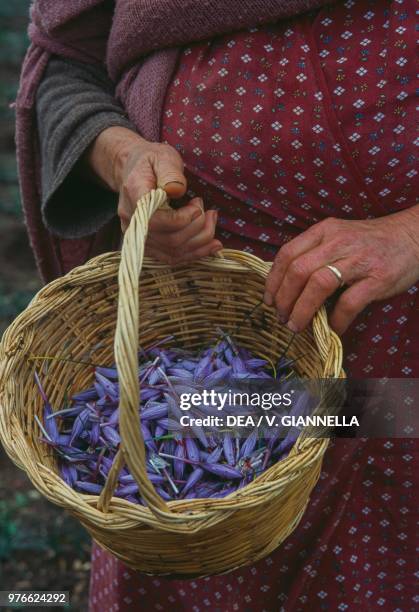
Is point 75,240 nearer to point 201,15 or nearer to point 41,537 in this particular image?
point 201,15

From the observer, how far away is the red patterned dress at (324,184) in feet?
3.85

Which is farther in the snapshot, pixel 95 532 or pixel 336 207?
pixel 336 207

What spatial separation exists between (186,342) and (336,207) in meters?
0.44

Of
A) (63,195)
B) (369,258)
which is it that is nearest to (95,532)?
(369,258)

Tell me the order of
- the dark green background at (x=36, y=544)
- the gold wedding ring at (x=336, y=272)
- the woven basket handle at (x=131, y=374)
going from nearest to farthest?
the woven basket handle at (x=131, y=374)
the gold wedding ring at (x=336, y=272)
the dark green background at (x=36, y=544)

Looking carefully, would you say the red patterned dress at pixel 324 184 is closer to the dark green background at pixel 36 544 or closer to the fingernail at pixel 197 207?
the fingernail at pixel 197 207

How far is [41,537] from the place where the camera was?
219 cm

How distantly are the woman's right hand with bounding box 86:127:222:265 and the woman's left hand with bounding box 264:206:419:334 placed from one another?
0.50ft

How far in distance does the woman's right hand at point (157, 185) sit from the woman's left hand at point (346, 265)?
0.50ft

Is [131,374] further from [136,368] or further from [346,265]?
[346,265]

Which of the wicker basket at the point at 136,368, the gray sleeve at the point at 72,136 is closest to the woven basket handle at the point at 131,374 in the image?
the wicker basket at the point at 136,368

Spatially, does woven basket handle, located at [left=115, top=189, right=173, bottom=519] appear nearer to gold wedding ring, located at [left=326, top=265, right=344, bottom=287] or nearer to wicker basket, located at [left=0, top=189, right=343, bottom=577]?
wicker basket, located at [left=0, top=189, right=343, bottom=577]

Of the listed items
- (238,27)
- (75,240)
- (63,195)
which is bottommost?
(75,240)

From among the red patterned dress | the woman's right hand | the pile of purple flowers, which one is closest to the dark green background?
the red patterned dress
